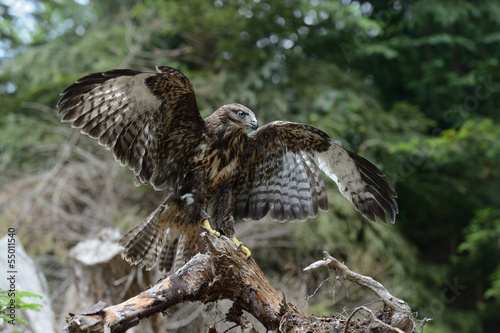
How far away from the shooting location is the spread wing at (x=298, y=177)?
368 centimetres

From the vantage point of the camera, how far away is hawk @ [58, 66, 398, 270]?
11.0ft

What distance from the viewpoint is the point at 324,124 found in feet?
21.2

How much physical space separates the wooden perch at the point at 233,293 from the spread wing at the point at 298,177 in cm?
90

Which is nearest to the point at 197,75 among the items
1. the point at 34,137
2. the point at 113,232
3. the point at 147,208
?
the point at 147,208

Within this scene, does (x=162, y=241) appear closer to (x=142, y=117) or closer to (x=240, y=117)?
(x=142, y=117)

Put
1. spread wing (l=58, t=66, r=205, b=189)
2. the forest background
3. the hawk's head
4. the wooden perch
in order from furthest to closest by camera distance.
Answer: the forest background, the hawk's head, spread wing (l=58, t=66, r=205, b=189), the wooden perch

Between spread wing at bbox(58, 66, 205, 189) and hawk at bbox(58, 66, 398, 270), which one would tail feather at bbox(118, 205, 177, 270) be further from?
spread wing at bbox(58, 66, 205, 189)

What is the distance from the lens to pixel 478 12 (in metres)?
7.83

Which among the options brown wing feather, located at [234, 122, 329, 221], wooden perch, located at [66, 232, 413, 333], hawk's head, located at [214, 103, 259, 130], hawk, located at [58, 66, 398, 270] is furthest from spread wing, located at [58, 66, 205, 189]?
wooden perch, located at [66, 232, 413, 333]

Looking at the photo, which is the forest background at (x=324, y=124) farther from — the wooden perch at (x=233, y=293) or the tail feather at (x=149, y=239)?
the wooden perch at (x=233, y=293)

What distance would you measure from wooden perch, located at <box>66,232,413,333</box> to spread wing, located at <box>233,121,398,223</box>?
899 mm

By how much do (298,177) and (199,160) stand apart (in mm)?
801

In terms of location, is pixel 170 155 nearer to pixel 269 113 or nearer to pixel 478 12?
pixel 269 113

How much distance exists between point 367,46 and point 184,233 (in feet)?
17.2
